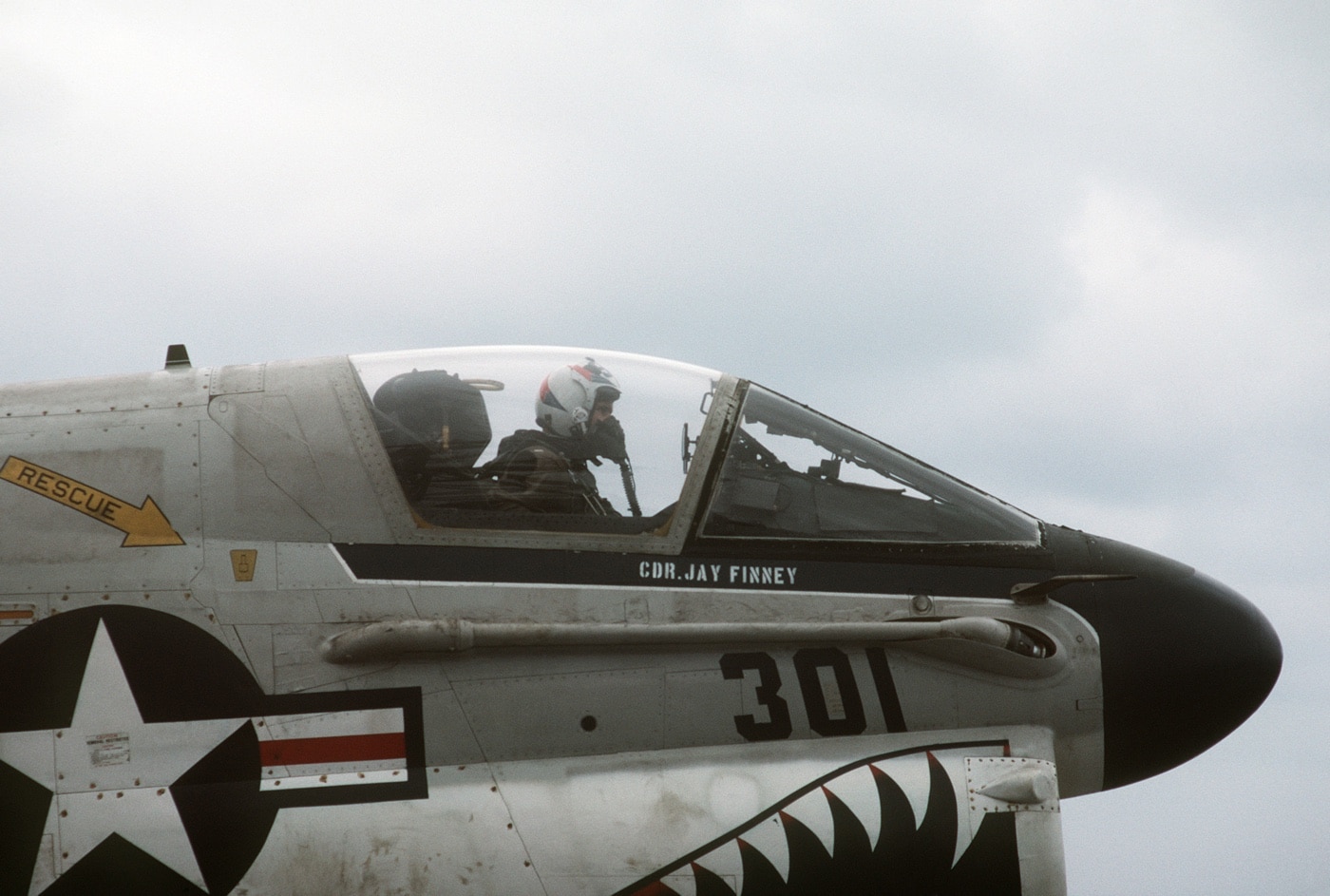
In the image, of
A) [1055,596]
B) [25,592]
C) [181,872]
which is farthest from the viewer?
[1055,596]

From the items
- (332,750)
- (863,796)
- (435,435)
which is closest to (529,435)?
(435,435)

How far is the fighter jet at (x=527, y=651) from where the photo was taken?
528cm

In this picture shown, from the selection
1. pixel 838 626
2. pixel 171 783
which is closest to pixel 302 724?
pixel 171 783

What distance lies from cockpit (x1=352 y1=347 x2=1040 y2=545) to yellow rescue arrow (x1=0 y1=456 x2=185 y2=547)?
1.07 meters

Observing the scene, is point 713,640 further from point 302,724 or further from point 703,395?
point 302,724

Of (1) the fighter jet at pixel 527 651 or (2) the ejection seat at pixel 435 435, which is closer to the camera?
(1) the fighter jet at pixel 527 651

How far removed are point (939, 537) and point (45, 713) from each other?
4200 millimetres

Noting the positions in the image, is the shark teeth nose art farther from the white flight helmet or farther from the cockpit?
the white flight helmet

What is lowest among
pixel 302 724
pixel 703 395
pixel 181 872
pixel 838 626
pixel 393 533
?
pixel 181 872

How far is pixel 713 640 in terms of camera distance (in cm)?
570

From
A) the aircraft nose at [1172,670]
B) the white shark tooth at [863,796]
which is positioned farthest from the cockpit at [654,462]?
the white shark tooth at [863,796]

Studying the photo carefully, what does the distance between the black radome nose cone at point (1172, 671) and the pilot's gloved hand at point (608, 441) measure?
8.27 ft

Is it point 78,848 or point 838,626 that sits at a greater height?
point 838,626

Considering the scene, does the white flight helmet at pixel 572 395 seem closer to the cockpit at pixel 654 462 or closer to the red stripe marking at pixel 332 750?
the cockpit at pixel 654 462
